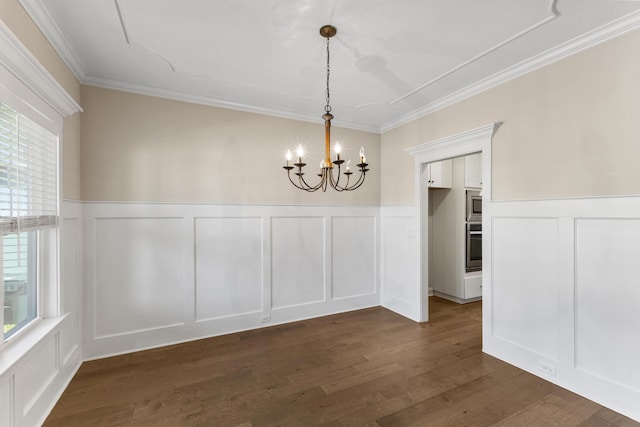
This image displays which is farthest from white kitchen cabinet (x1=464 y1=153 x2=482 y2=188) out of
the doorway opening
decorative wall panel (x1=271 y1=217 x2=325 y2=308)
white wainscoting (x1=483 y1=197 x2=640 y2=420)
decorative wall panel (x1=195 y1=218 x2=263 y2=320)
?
decorative wall panel (x1=195 y1=218 x2=263 y2=320)

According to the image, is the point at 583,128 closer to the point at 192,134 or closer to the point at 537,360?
Result: the point at 537,360

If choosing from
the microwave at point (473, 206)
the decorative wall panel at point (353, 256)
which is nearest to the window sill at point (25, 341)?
the decorative wall panel at point (353, 256)

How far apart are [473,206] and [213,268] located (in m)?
4.02

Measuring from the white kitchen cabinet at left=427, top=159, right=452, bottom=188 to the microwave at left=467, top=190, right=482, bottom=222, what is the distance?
381 mm

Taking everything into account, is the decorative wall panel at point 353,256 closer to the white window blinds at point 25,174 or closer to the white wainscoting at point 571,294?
the white wainscoting at point 571,294

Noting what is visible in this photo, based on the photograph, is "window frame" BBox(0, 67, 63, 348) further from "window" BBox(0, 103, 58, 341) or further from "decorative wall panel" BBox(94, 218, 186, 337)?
"decorative wall panel" BBox(94, 218, 186, 337)

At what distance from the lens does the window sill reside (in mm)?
1566

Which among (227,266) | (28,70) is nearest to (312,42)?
(28,70)

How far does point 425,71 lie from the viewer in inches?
109

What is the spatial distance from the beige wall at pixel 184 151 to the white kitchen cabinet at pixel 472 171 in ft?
7.58

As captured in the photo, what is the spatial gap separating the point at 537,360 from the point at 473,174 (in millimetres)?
2888

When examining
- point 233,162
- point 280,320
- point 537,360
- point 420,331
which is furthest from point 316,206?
point 537,360

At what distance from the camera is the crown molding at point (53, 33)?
1.79m

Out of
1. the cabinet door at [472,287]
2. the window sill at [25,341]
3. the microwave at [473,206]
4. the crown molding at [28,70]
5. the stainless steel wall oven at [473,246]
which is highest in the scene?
the crown molding at [28,70]
